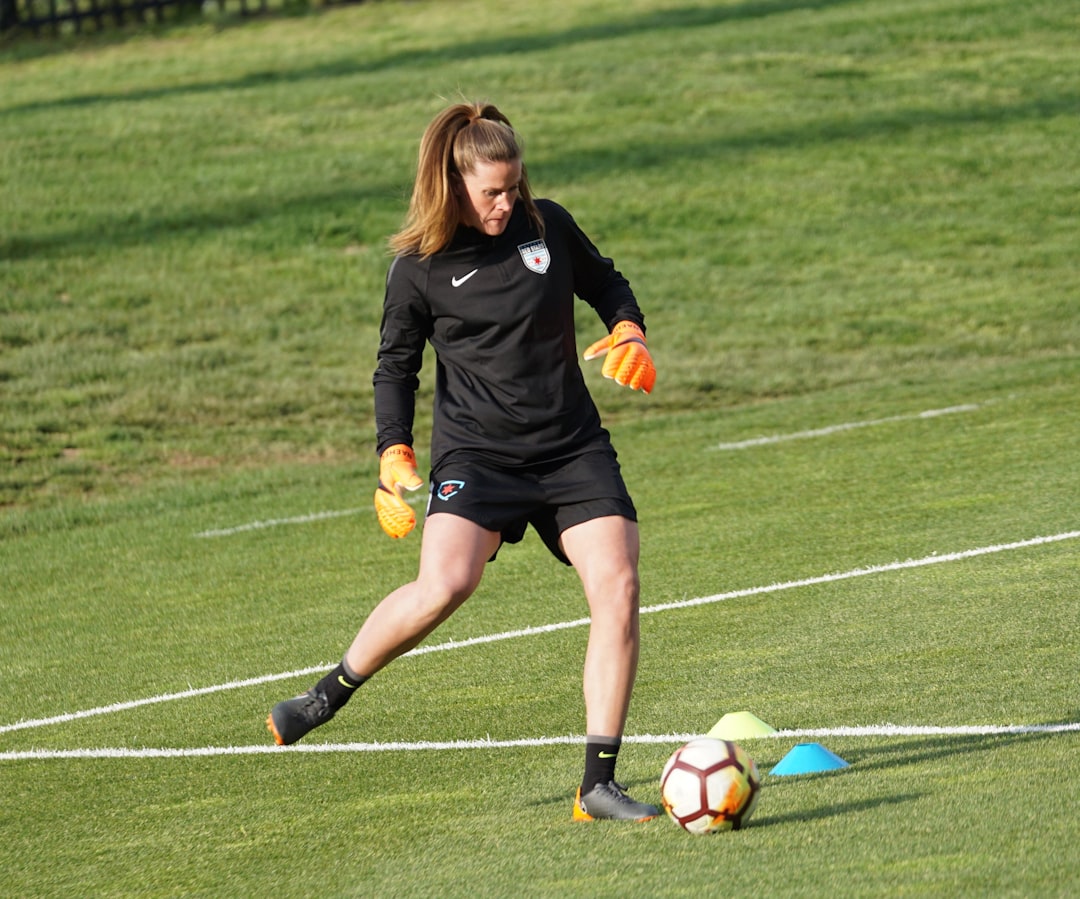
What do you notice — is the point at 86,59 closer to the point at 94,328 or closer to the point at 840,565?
the point at 94,328

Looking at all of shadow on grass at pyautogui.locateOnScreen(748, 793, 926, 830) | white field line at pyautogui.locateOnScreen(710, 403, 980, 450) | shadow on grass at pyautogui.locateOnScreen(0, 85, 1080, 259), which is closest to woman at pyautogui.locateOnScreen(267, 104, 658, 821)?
shadow on grass at pyautogui.locateOnScreen(748, 793, 926, 830)

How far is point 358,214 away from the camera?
2439 cm

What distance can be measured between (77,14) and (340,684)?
32373mm

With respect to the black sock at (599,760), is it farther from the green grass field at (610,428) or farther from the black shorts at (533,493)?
the black shorts at (533,493)

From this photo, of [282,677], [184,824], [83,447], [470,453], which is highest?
[470,453]

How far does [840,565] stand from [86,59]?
2785 centimetres

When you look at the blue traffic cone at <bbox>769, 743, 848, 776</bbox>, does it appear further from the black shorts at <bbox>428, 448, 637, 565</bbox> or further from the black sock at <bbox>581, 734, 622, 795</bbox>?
the black shorts at <bbox>428, 448, 637, 565</bbox>

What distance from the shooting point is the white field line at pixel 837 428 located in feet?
47.0

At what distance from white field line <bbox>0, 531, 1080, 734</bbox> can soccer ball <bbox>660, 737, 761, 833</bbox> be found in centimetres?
332

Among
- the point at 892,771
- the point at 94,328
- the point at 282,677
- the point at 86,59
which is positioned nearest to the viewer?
the point at 892,771

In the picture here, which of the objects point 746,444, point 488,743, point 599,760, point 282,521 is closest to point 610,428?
point 746,444

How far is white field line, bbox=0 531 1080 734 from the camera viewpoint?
766 cm

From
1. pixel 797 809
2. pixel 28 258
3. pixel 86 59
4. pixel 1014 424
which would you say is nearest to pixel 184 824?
pixel 797 809

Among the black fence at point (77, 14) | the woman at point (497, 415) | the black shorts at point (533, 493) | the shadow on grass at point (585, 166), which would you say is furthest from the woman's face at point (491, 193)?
the black fence at point (77, 14)
